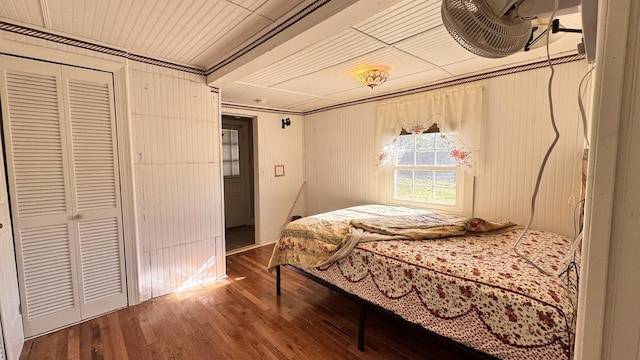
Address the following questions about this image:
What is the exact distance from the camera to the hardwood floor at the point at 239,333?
1947 mm

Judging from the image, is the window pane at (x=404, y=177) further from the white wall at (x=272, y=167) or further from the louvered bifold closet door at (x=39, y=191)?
the louvered bifold closet door at (x=39, y=191)

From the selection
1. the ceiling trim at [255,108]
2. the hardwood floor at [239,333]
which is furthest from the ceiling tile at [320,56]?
the hardwood floor at [239,333]

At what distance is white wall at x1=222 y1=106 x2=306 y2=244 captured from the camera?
4355 millimetres

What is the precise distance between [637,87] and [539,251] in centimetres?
198

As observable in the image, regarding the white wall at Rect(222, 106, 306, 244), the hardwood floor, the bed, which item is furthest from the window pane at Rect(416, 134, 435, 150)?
the white wall at Rect(222, 106, 306, 244)

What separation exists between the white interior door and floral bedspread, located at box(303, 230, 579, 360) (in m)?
1.95

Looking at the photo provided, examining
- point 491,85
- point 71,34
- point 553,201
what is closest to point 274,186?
point 71,34

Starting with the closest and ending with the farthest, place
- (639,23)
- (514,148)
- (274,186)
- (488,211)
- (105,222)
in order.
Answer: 1. (639,23)
2. (105,222)
3. (514,148)
4. (488,211)
5. (274,186)

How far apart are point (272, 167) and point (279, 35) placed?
276 cm

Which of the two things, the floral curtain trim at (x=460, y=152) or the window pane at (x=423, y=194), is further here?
the window pane at (x=423, y=194)

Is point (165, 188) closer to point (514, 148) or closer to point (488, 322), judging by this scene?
point (488, 322)

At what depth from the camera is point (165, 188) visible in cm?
272

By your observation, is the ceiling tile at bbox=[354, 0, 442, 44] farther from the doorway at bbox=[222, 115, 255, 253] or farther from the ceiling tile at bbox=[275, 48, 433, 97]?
the doorway at bbox=[222, 115, 255, 253]

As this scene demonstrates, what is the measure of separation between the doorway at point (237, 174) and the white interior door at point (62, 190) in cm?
279
